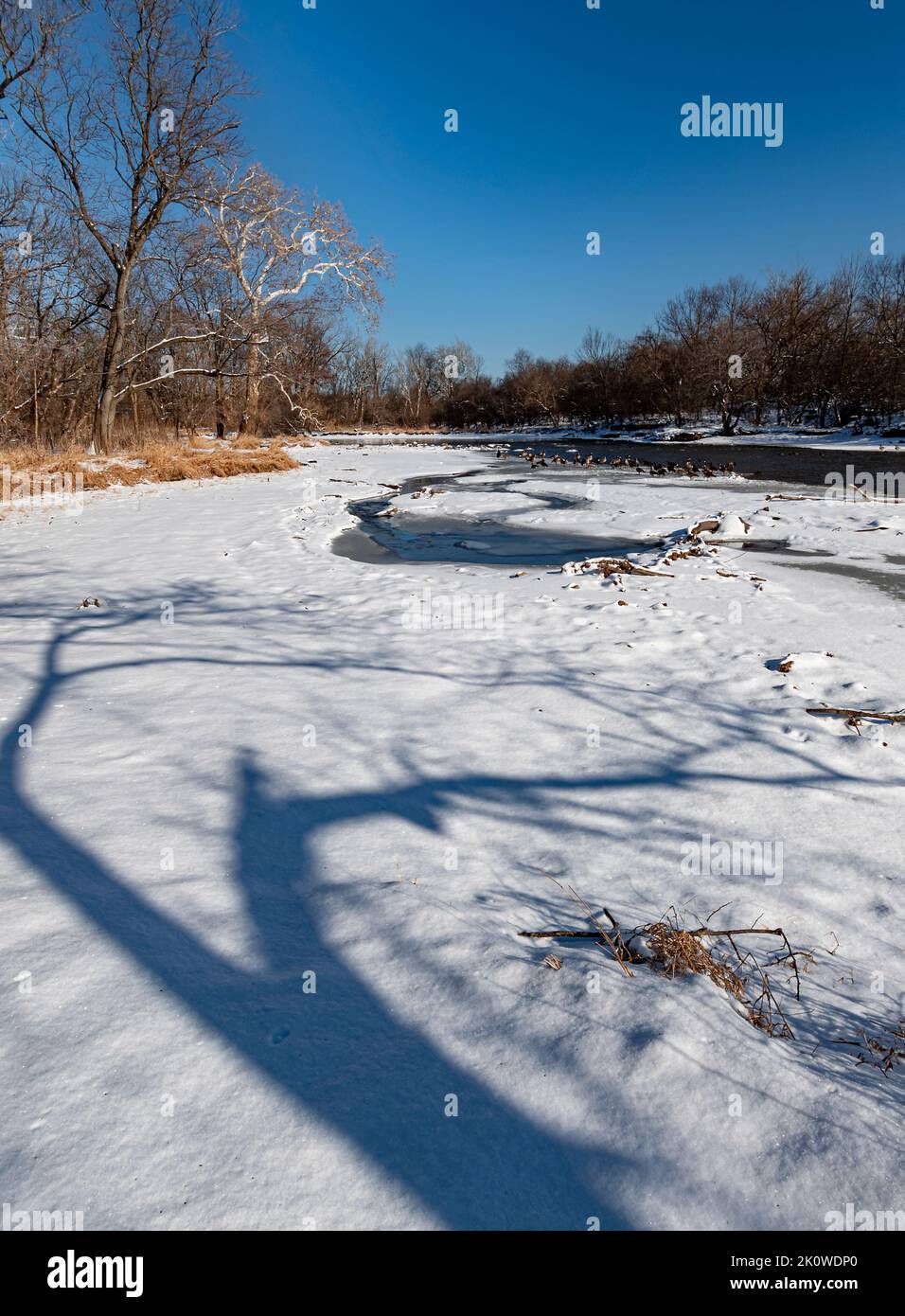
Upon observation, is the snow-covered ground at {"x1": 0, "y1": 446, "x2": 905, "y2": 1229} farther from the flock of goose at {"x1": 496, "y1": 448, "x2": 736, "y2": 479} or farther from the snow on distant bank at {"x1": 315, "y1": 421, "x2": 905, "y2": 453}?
the snow on distant bank at {"x1": 315, "y1": 421, "x2": 905, "y2": 453}

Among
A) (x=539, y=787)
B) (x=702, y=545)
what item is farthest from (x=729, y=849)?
(x=702, y=545)

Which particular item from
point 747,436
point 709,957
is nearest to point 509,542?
point 709,957

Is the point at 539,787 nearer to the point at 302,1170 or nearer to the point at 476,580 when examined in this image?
the point at 302,1170

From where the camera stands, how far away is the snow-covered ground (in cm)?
152

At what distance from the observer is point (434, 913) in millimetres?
2439

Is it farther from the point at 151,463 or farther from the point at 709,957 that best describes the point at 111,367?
the point at 709,957

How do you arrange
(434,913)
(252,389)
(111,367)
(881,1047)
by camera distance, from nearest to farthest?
(881,1047)
(434,913)
(111,367)
(252,389)

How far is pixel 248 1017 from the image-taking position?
1.92 m

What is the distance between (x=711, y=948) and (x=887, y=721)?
2.43 meters

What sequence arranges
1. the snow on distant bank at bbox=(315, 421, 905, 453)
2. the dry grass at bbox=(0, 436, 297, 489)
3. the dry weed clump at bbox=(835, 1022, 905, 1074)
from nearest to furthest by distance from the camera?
the dry weed clump at bbox=(835, 1022, 905, 1074) < the dry grass at bbox=(0, 436, 297, 489) < the snow on distant bank at bbox=(315, 421, 905, 453)

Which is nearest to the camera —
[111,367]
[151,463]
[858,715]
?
[858,715]

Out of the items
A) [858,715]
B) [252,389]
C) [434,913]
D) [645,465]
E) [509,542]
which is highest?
[252,389]

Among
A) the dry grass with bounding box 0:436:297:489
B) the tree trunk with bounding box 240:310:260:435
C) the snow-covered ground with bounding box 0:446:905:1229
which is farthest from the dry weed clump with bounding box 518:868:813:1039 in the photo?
the tree trunk with bounding box 240:310:260:435

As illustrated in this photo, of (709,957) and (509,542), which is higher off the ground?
(509,542)
